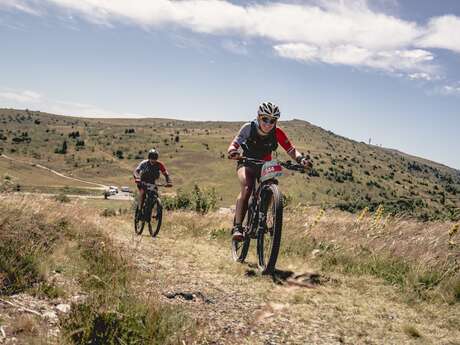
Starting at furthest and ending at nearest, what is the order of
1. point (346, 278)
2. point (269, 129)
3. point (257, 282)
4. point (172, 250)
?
point (172, 250), point (269, 129), point (346, 278), point (257, 282)

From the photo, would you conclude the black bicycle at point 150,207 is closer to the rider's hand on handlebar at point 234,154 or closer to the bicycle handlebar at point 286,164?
the bicycle handlebar at point 286,164

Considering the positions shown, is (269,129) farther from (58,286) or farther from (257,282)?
(58,286)

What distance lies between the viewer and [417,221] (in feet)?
33.0

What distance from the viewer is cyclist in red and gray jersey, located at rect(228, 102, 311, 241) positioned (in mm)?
8055

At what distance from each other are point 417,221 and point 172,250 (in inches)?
236

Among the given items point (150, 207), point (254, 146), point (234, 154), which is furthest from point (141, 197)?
point (234, 154)

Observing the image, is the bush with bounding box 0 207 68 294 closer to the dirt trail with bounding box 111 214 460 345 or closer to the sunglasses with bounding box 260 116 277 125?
the dirt trail with bounding box 111 214 460 345

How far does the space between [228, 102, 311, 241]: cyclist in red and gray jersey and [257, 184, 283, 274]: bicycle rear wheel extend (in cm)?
51

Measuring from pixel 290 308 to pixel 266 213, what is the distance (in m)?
2.57

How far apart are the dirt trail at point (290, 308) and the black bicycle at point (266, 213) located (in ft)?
1.41

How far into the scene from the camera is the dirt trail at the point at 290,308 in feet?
15.0

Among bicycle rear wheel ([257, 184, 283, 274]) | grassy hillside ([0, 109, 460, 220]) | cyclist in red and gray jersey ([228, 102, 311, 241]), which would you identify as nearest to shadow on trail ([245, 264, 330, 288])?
bicycle rear wheel ([257, 184, 283, 274])

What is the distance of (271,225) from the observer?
7.67 m

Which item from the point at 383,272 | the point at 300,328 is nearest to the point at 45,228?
the point at 300,328
